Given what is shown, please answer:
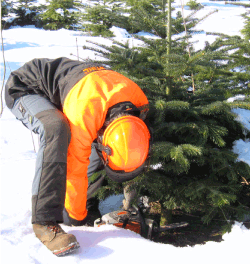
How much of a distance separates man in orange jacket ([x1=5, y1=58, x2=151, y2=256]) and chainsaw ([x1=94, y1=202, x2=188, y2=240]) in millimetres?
600

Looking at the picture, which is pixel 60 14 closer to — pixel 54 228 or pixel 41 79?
pixel 41 79

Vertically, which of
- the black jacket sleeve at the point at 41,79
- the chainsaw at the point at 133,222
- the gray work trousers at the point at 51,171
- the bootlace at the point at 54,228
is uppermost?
the black jacket sleeve at the point at 41,79

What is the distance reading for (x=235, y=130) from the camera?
273 cm

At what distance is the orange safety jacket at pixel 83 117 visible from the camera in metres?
1.84

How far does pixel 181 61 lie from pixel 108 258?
1.60m

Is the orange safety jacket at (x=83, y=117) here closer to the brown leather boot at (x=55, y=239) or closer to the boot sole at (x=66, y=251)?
the brown leather boot at (x=55, y=239)

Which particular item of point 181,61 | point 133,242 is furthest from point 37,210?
point 181,61

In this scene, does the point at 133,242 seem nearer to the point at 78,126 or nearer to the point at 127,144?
the point at 127,144

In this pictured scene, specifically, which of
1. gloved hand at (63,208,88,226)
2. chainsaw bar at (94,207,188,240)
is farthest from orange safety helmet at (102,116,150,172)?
chainsaw bar at (94,207,188,240)

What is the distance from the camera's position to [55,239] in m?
1.65

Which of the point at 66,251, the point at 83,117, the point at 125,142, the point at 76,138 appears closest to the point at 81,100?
the point at 83,117

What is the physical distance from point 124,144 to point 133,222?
3.70 ft

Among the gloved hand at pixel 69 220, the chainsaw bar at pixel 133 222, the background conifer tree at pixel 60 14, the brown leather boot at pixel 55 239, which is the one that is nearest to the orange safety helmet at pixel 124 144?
the gloved hand at pixel 69 220

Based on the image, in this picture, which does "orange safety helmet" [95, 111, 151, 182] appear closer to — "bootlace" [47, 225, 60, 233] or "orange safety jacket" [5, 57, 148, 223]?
"orange safety jacket" [5, 57, 148, 223]
